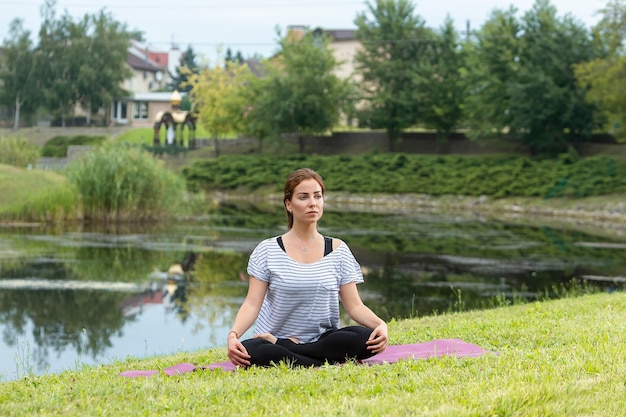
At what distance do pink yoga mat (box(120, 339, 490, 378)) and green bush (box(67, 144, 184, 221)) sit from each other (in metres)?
22.5

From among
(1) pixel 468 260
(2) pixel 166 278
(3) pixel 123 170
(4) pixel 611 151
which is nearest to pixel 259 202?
(4) pixel 611 151

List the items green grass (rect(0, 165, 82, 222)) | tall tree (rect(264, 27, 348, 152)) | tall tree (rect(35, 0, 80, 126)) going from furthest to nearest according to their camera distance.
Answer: tall tree (rect(35, 0, 80, 126)), tall tree (rect(264, 27, 348, 152)), green grass (rect(0, 165, 82, 222))

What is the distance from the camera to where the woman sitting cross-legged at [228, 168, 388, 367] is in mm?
7488

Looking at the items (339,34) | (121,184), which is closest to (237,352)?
(121,184)

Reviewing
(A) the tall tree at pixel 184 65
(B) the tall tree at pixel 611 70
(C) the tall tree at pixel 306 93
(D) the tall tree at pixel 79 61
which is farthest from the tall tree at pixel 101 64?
(B) the tall tree at pixel 611 70

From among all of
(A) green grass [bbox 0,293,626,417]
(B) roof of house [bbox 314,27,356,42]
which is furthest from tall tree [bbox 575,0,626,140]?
(B) roof of house [bbox 314,27,356,42]

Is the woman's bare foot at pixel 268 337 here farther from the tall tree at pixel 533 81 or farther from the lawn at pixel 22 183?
the tall tree at pixel 533 81

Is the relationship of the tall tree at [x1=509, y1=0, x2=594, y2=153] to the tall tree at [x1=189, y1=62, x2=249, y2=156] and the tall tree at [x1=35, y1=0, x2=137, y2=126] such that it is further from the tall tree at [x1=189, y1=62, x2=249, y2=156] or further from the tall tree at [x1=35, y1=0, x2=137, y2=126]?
the tall tree at [x1=35, y1=0, x2=137, y2=126]

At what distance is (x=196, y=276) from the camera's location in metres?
20.9

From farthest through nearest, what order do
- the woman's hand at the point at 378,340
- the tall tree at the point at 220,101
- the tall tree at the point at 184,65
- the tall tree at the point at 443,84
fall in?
the tall tree at the point at 184,65 < the tall tree at the point at 220,101 < the tall tree at the point at 443,84 < the woman's hand at the point at 378,340

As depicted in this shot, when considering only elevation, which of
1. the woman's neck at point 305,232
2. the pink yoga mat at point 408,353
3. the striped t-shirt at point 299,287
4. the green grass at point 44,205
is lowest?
the green grass at point 44,205

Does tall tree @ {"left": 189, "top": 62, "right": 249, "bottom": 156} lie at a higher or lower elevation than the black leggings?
higher

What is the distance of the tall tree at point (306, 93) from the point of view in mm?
60094

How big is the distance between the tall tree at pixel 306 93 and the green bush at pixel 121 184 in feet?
92.2
